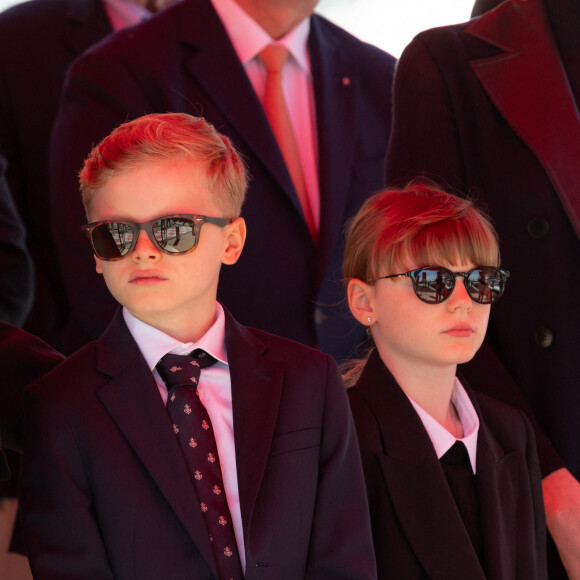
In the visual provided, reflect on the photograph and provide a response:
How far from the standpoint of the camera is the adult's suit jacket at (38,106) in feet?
5.97

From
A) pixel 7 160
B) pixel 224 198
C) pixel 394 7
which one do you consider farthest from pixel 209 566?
pixel 394 7

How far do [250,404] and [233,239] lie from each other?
0.78 feet

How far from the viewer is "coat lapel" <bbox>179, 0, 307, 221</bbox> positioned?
67.8 inches

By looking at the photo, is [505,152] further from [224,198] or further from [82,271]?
[82,271]

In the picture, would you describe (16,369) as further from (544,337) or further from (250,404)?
(544,337)

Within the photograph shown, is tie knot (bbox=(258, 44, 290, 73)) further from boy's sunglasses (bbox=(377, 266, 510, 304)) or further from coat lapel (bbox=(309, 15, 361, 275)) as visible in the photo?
boy's sunglasses (bbox=(377, 266, 510, 304))

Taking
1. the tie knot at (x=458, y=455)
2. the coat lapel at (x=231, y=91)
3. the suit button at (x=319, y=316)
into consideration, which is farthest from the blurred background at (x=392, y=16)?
the tie knot at (x=458, y=455)

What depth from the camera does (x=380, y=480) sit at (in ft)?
4.78

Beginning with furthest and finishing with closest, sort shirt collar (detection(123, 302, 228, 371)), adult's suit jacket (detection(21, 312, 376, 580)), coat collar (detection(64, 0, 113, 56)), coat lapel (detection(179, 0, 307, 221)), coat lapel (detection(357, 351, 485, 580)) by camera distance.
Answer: coat collar (detection(64, 0, 113, 56))
coat lapel (detection(179, 0, 307, 221))
coat lapel (detection(357, 351, 485, 580))
shirt collar (detection(123, 302, 228, 371))
adult's suit jacket (detection(21, 312, 376, 580))

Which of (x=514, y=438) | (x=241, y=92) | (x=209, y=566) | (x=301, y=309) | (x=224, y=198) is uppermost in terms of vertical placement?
(x=241, y=92)

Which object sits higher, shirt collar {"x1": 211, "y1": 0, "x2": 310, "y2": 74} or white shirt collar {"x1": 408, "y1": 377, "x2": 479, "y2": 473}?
shirt collar {"x1": 211, "y1": 0, "x2": 310, "y2": 74}

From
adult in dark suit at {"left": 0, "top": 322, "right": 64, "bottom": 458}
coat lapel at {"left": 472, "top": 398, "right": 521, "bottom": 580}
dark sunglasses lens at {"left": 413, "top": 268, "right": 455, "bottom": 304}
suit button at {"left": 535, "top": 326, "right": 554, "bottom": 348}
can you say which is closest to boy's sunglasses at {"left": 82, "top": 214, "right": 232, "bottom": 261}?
adult in dark suit at {"left": 0, "top": 322, "right": 64, "bottom": 458}

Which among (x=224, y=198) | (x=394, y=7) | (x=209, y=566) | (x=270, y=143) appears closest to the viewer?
(x=209, y=566)

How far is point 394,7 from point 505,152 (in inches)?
20.2
